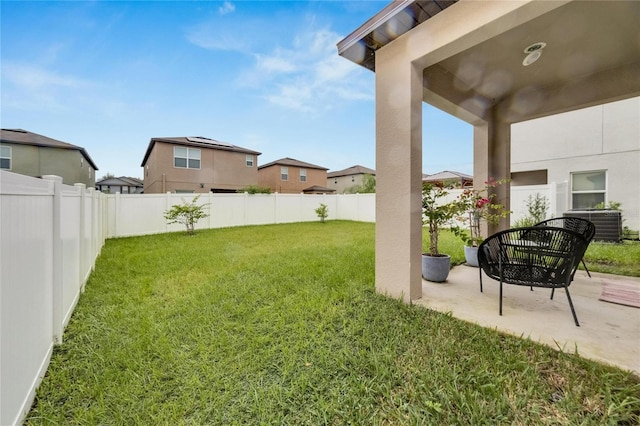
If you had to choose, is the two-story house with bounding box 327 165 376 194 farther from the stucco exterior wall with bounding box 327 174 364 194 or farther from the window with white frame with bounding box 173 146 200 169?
the window with white frame with bounding box 173 146 200 169

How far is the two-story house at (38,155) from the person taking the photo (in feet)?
45.3

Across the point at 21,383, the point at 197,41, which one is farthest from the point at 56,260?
the point at 197,41

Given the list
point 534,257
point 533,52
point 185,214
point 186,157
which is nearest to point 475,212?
point 534,257

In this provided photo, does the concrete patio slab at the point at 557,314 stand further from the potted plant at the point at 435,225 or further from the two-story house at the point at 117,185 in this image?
the two-story house at the point at 117,185

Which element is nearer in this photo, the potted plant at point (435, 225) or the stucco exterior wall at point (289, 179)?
the potted plant at point (435, 225)

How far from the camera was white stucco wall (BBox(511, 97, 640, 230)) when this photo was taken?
7.52 meters

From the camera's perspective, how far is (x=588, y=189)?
8352mm

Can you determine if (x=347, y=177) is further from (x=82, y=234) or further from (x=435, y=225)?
(x=82, y=234)

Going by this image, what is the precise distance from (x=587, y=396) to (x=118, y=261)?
7.02 m

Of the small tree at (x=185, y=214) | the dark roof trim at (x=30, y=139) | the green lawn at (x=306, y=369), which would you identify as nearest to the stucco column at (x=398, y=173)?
the green lawn at (x=306, y=369)

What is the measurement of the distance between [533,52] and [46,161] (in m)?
22.2

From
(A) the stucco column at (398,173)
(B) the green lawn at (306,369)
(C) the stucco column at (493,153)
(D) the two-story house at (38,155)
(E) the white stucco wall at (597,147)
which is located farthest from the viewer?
(D) the two-story house at (38,155)

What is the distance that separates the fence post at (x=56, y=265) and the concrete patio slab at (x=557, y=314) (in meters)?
3.58

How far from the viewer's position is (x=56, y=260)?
7.45ft
